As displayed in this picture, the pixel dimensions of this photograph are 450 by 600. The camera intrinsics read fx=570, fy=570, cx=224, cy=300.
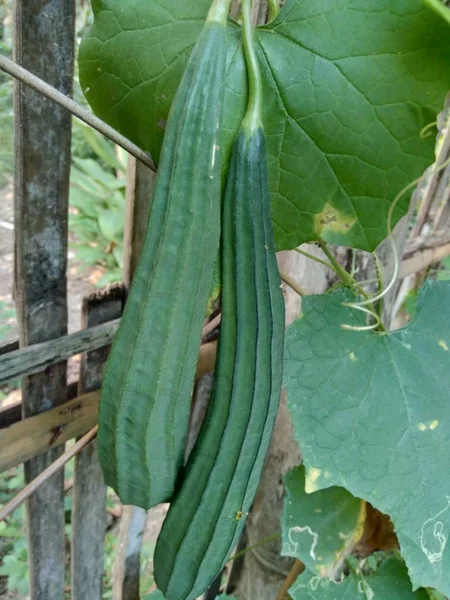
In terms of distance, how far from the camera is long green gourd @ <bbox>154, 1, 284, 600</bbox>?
557 mm

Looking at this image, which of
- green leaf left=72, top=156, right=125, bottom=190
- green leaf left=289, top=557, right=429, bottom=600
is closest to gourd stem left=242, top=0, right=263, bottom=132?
green leaf left=289, top=557, right=429, bottom=600

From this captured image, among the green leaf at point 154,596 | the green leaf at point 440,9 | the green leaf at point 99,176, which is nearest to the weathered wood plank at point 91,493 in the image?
the green leaf at point 154,596

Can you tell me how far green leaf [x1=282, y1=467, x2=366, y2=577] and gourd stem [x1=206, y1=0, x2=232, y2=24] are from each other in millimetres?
711

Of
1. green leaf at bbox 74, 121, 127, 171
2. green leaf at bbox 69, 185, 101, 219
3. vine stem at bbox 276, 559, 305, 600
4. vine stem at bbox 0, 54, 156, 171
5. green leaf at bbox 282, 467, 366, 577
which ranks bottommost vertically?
vine stem at bbox 276, 559, 305, 600

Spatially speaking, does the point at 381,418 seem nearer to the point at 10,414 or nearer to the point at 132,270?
the point at 132,270

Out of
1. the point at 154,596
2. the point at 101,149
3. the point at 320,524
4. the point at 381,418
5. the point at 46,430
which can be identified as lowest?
the point at 154,596

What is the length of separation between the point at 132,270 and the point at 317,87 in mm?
478

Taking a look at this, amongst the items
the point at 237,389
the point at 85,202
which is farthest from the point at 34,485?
the point at 85,202

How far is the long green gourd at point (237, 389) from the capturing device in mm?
557

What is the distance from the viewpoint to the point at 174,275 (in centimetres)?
53

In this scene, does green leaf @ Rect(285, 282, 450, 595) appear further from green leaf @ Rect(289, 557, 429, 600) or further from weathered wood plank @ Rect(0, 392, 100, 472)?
weathered wood plank @ Rect(0, 392, 100, 472)

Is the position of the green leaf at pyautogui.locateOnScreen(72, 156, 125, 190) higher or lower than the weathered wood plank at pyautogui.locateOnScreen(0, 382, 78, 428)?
higher

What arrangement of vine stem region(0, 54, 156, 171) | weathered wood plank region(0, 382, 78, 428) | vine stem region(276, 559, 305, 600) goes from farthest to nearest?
vine stem region(276, 559, 305, 600), weathered wood plank region(0, 382, 78, 428), vine stem region(0, 54, 156, 171)

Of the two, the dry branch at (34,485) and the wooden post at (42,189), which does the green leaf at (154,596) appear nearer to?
the wooden post at (42,189)
